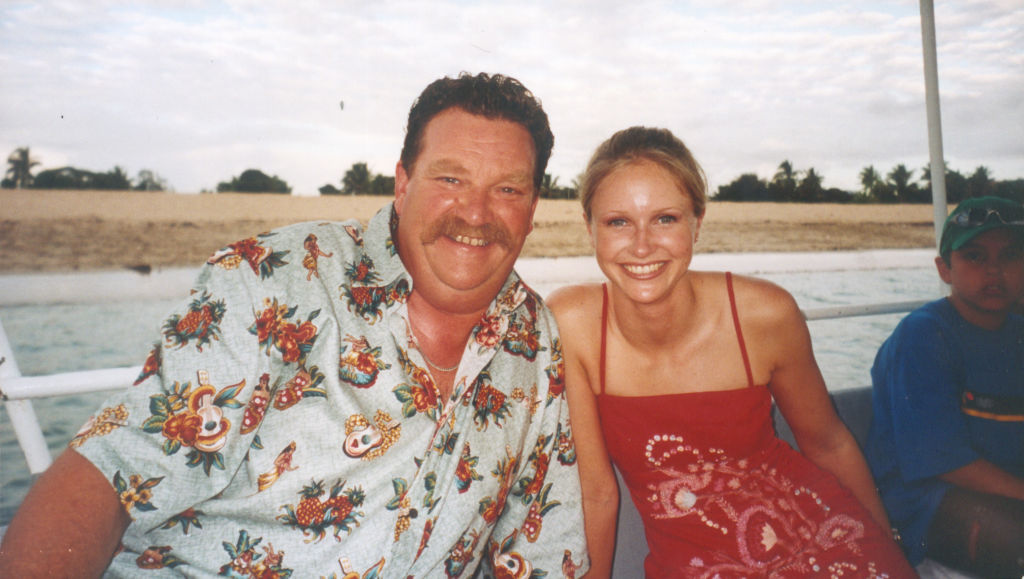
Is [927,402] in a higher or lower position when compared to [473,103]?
lower

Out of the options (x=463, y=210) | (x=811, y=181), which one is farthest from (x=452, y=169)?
(x=811, y=181)

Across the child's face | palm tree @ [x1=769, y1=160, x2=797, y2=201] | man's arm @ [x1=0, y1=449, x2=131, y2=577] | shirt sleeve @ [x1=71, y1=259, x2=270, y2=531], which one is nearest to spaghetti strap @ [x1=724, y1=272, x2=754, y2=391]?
the child's face

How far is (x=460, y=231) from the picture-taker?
1.60 meters

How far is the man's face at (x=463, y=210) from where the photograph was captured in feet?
5.27

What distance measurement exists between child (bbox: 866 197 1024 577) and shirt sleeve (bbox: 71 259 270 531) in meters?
2.04

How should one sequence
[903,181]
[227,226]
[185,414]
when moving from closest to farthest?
[185,414], [903,181], [227,226]

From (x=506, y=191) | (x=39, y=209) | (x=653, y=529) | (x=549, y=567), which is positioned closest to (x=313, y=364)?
(x=506, y=191)

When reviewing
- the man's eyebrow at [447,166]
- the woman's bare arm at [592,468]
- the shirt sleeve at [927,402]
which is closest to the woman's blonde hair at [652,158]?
the man's eyebrow at [447,166]

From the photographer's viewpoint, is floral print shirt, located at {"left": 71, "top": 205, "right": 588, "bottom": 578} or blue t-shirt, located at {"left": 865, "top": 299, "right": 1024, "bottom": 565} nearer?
floral print shirt, located at {"left": 71, "top": 205, "right": 588, "bottom": 578}

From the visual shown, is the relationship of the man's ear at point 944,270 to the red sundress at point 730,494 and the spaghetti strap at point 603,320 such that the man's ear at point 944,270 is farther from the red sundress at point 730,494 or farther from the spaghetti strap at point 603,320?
the spaghetti strap at point 603,320

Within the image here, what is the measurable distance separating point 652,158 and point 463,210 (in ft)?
1.92

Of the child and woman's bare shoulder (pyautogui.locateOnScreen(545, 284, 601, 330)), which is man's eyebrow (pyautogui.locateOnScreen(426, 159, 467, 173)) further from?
the child

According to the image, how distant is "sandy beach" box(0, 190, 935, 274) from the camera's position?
1013 inches

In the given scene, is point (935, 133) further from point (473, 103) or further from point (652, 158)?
point (473, 103)
